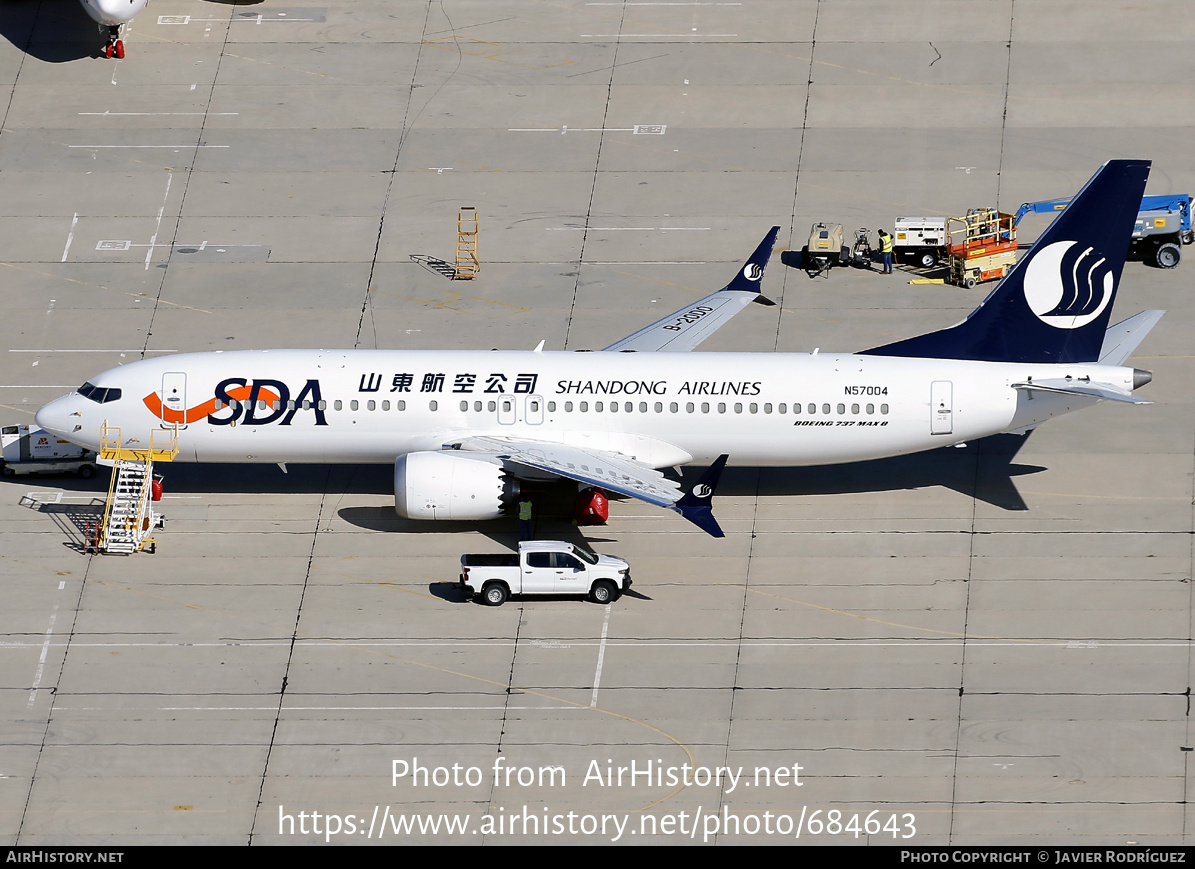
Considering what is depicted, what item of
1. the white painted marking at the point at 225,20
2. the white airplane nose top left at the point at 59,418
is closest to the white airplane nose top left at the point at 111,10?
the white painted marking at the point at 225,20

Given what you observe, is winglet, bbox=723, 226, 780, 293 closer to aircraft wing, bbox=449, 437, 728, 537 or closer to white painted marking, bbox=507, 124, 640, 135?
aircraft wing, bbox=449, 437, 728, 537

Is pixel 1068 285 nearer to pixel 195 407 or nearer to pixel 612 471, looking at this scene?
pixel 612 471

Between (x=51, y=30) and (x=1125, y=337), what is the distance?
172 ft

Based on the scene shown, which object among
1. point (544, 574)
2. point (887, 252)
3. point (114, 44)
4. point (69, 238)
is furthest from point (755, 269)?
point (114, 44)

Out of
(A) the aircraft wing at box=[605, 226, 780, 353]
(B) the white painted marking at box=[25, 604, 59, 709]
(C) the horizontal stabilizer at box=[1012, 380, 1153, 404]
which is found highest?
(A) the aircraft wing at box=[605, 226, 780, 353]

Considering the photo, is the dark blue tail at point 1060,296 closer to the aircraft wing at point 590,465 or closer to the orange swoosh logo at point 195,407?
the aircraft wing at point 590,465

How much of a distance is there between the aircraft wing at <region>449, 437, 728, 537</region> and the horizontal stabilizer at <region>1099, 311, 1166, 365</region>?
568 inches

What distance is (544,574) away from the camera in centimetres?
5288

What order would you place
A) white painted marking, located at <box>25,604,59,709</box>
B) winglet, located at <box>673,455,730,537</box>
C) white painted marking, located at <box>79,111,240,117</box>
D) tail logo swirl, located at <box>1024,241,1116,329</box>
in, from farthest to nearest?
white painted marking, located at <box>79,111,240,117</box> < tail logo swirl, located at <box>1024,241,1116,329</box> < winglet, located at <box>673,455,730,537</box> < white painted marking, located at <box>25,604,59,709</box>

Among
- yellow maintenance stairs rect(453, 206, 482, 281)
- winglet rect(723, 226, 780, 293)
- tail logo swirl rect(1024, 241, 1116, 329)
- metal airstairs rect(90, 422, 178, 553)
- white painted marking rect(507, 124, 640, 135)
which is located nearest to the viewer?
metal airstairs rect(90, 422, 178, 553)

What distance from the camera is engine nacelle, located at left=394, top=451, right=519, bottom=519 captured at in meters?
55.5

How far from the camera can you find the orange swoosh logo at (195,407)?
57281 millimetres

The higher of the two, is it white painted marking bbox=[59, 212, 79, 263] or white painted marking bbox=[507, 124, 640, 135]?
white painted marking bbox=[507, 124, 640, 135]

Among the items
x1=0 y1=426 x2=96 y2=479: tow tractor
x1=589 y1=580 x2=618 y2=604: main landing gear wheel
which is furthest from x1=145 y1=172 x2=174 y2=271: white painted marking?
x1=589 y1=580 x2=618 y2=604: main landing gear wheel
